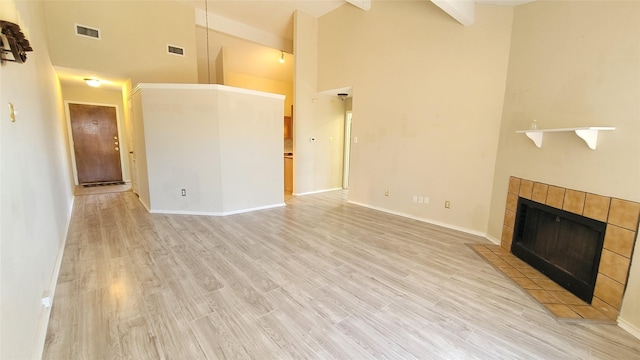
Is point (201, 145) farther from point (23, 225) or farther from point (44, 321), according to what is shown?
point (44, 321)

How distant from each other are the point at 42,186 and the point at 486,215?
4978 millimetres

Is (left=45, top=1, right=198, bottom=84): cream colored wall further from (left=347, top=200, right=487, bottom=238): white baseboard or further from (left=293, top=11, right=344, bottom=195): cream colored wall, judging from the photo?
(left=347, top=200, right=487, bottom=238): white baseboard

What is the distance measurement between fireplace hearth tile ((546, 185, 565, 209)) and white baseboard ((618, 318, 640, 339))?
98 cm

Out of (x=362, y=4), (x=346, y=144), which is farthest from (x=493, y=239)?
(x=362, y=4)

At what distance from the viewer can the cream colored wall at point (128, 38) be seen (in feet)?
13.4

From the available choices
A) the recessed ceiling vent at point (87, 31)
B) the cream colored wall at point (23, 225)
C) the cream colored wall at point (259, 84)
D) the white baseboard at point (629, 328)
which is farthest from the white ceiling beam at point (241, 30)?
the white baseboard at point (629, 328)

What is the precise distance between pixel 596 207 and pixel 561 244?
53 cm

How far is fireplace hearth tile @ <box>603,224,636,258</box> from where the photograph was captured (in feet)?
6.17

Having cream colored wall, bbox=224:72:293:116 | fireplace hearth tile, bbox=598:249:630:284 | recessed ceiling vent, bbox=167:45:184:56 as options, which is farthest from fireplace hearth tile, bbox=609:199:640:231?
cream colored wall, bbox=224:72:293:116

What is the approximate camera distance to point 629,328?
6.00 feet

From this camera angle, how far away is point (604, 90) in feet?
6.92

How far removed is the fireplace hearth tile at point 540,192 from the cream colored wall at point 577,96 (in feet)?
0.20

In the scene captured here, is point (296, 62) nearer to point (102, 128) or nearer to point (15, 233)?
point (15, 233)

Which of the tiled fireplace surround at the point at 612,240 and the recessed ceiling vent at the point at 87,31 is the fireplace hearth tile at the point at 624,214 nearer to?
the tiled fireplace surround at the point at 612,240
